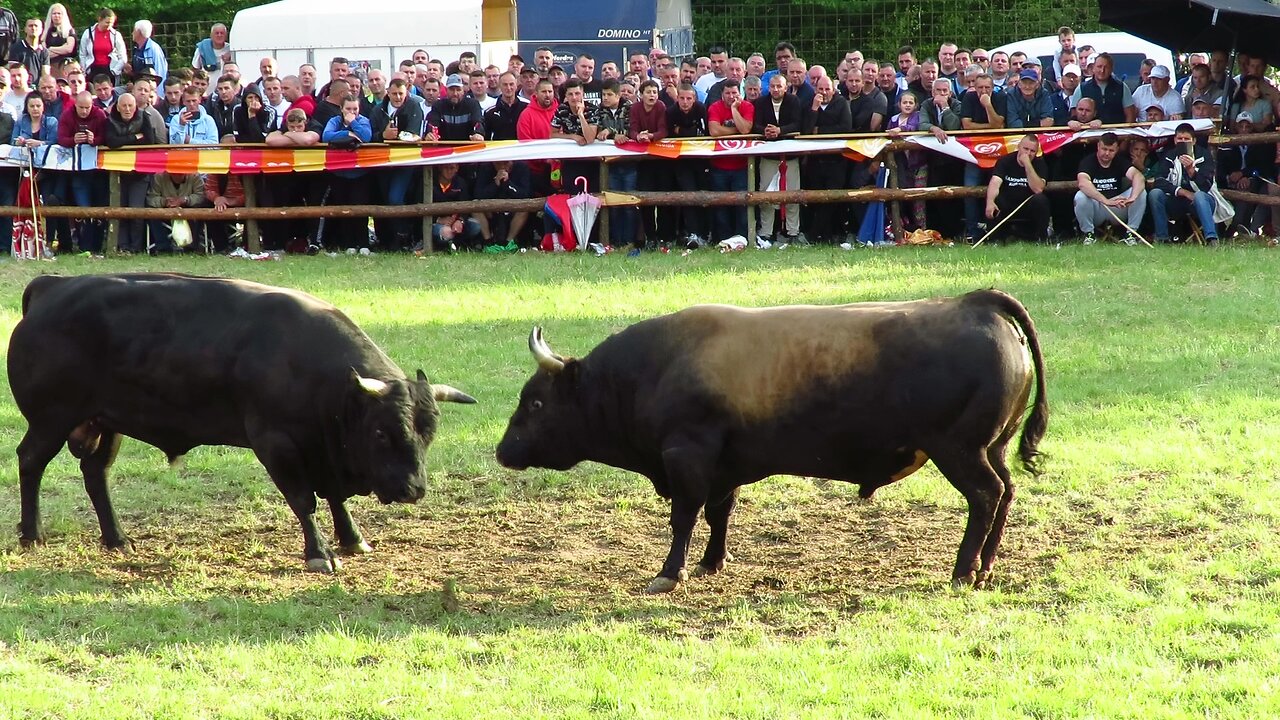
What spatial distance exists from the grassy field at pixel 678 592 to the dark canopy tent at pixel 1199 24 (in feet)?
20.6

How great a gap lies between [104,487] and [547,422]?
86.9 inches

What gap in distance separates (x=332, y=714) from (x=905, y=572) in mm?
2836

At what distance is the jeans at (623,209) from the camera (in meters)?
Answer: 17.4

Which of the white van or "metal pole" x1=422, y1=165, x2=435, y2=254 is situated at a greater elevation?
the white van

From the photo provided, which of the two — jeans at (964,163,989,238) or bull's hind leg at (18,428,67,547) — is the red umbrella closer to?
jeans at (964,163,989,238)

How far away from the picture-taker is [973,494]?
21.5 ft

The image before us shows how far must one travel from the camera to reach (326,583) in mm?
6848

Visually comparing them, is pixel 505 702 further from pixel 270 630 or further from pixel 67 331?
pixel 67 331

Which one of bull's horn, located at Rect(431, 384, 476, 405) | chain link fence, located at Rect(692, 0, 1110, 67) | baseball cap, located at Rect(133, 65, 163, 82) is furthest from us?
chain link fence, located at Rect(692, 0, 1110, 67)

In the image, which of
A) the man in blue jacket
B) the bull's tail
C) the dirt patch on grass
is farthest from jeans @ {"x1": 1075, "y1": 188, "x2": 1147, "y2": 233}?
the bull's tail

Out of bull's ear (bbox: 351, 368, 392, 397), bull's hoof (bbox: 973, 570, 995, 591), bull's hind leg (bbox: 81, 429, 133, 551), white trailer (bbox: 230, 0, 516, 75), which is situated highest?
white trailer (bbox: 230, 0, 516, 75)

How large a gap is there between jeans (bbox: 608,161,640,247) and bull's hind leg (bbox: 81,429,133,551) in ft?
33.4

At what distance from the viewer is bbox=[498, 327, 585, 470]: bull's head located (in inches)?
280

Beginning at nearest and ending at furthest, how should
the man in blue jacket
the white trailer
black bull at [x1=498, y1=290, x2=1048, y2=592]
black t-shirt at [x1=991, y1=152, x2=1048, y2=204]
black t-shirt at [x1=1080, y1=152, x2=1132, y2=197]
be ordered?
black bull at [x1=498, y1=290, x2=1048, y2=592], black t-shirt at [x1=1080, y1=152, x2=1132, y2=197], black t-shirt at [x1=991, y1=152, x2=1048, y2=204], the man in blue jacket, the white trailer
